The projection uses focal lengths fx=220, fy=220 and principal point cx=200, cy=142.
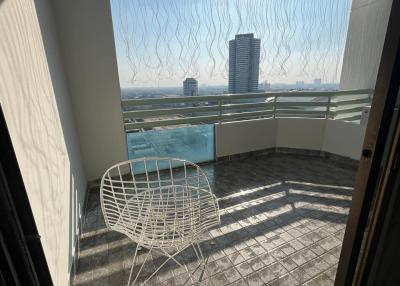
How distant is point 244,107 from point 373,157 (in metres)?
2.52

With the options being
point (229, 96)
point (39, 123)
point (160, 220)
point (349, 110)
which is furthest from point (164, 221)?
point (349, 110)

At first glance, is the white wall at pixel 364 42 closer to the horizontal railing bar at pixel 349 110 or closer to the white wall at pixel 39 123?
the horizontal railing bar at pixel 349 110

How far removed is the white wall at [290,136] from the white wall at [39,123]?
2.07 meters

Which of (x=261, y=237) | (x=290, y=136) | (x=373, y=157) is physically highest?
(x=373, y=157)

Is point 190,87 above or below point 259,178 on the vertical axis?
above

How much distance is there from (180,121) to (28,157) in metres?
2.06

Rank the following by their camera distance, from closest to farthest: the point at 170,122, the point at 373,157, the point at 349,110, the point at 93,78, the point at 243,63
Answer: the point at 373,157, the point at 93,78, the point at 170,122, the point at 243,63, the point at 349,110

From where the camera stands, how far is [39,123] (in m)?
1.13

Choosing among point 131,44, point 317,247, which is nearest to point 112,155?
point 131,44

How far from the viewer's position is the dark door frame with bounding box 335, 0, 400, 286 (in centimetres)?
71

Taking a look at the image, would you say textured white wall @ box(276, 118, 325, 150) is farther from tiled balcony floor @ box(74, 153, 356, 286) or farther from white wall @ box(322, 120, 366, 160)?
tiled balcony floor @ box(74, 153, 356, 286)


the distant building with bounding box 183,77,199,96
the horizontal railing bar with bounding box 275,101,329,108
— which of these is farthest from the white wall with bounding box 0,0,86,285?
the horizontal railing bar with bounding box 275,101,329,108

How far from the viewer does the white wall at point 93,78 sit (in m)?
2.07

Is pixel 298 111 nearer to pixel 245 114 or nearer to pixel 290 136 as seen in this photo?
pixel 290 136
